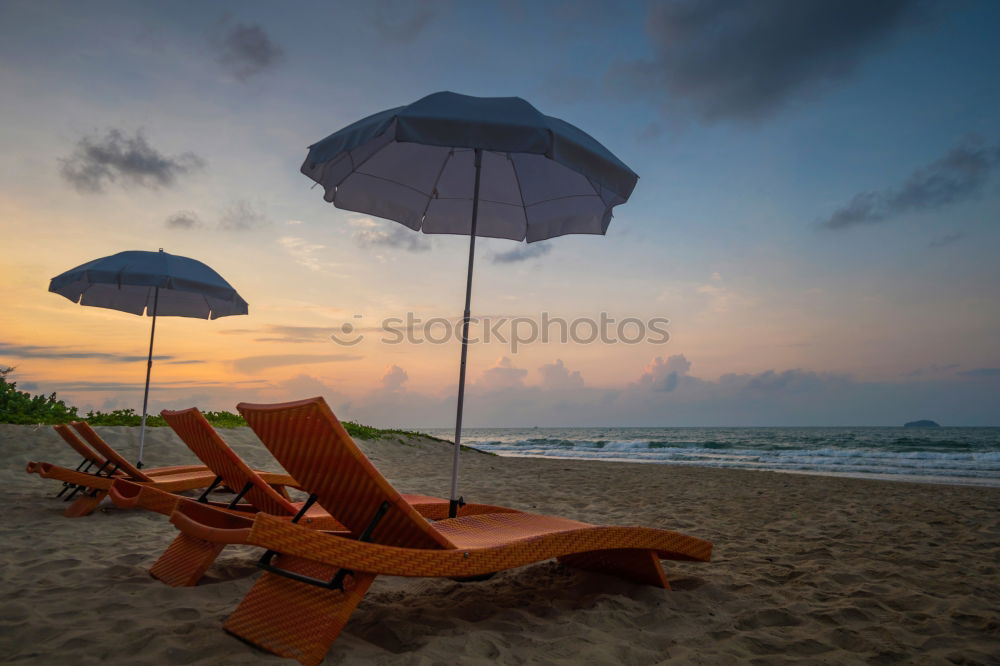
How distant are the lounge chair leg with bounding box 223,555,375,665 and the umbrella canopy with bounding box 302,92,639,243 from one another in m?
2.34

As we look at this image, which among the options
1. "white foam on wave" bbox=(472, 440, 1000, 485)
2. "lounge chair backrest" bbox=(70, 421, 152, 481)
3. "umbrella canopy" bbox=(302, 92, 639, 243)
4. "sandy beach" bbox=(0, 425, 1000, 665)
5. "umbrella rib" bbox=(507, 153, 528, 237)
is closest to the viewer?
"sandy beach" bbox=(0, 425, 1000, 665)

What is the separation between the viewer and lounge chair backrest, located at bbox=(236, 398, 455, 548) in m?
2.11

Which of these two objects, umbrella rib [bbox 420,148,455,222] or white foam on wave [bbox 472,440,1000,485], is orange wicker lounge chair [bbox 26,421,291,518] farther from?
white foam on wave [bbox 472,440,1000,485]

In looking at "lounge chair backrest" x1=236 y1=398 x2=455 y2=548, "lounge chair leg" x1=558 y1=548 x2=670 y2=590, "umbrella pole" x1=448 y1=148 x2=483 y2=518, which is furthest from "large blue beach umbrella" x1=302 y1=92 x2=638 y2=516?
"lounge chair backrest" x1=236 y1=398 x2=455 y2=548

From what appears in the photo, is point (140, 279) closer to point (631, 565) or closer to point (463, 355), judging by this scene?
point (463, 355)

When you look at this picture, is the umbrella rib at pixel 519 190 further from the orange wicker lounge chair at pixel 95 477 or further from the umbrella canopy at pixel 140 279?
the umbrella canopy at pixel 140 279

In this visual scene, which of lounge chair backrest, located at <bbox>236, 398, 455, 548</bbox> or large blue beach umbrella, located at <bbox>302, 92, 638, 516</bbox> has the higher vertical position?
large blue beach umbrella, located at <bbox>302, 92, 638, 516</bbox>

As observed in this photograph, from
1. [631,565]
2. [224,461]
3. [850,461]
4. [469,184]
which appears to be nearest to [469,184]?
[469,184]

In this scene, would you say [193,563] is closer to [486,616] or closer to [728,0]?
[486,616]

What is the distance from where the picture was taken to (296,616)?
2211 millimetres

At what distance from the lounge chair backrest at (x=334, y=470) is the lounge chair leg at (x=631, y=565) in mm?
1208

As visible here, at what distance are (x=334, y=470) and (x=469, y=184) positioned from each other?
10.8 feet

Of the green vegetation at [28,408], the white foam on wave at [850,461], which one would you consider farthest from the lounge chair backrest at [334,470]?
the white foam on wave at [850,461]

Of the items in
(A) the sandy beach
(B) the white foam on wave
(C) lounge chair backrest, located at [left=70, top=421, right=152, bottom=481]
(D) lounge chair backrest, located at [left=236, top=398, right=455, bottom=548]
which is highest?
(D) lounge chair backrest, located at [left=236, top=398, right=455, bottom=548]
